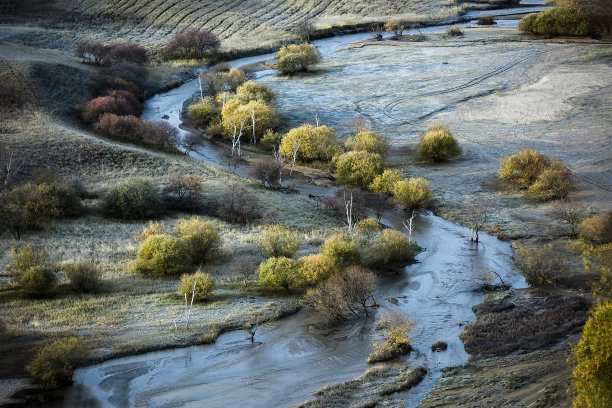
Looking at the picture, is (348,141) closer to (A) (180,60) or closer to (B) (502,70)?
(B) (502,70)

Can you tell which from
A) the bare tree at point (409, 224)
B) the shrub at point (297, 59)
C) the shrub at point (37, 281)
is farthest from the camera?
the shrub at point (297, 59)

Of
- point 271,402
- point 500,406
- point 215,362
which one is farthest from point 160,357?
point 500,406

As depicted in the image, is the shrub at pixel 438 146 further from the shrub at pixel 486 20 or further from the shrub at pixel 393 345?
the shrub at pixel 486 20

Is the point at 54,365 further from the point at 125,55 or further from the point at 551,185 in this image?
the point at 125,55

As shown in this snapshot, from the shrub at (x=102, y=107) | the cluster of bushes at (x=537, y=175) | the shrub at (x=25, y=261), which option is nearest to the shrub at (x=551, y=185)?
the cluster of bushes at (x=537, y=175)

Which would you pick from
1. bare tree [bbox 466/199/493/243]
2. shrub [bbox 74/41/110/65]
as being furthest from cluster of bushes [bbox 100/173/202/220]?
shrub [bbox 74/41/110/65]

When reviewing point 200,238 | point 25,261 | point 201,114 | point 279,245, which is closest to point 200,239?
point 200,238

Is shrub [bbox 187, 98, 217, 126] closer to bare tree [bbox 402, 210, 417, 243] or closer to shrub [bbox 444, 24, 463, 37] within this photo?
bare tree [bbox 402, 210, 417, 243]
